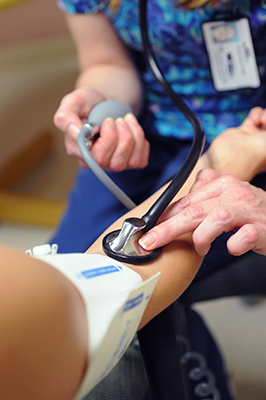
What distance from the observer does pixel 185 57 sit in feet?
2.38

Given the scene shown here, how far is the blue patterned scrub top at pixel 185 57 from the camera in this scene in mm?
679

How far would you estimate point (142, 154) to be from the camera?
2.00 ft

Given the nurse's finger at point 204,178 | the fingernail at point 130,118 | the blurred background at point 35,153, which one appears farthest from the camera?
the blurred background at point 35,153

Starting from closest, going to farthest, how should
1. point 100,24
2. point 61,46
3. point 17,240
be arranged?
point 100,24 < point 17,240 < point 61,46

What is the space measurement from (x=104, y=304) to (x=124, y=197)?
0.87 ft

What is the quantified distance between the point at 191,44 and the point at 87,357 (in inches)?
23.6

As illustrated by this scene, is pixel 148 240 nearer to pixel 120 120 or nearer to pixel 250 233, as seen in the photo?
pixel 250 233

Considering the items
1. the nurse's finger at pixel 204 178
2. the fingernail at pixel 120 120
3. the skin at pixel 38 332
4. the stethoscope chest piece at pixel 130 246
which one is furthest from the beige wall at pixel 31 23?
the skin at pixel 38 332

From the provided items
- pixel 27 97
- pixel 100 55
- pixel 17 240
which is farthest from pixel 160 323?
pixel 27 97

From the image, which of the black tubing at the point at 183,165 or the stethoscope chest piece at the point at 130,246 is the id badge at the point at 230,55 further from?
the stethoscope chest piece at the point at 130,246

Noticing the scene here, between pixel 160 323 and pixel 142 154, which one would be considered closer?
pixel 160 323

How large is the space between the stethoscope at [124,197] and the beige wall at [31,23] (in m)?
1.52

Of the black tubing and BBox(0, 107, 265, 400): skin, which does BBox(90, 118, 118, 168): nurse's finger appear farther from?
BBox(0, 107, 265, 400): skin

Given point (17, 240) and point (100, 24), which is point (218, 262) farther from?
point (17, 240)
